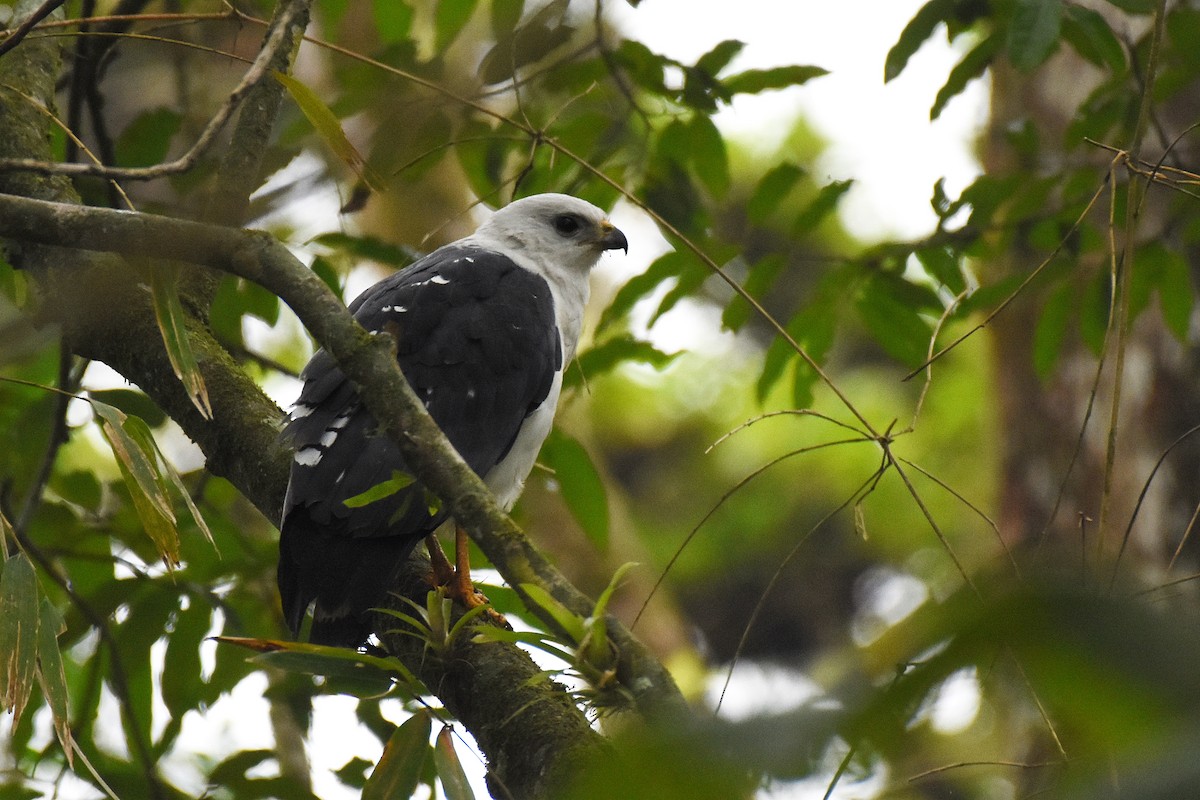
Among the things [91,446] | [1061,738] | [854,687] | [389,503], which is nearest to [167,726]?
[389,503]

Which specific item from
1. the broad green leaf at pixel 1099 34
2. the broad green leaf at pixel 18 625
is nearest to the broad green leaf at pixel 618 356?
the broad green leaf at pixel 1099 34

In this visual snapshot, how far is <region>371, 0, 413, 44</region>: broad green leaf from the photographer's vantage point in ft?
13.4

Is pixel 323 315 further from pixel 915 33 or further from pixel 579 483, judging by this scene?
pixel 915 33

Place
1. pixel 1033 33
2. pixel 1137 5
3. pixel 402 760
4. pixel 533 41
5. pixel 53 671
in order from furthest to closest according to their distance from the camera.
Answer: pixel 533 41 < pixel 1137 5 < pixel 1033 33 < pixel 53 671 < pixel 402 760

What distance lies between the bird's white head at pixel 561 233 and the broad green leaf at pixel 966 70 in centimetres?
160

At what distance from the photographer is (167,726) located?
367 cm

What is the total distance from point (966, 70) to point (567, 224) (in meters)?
1.82

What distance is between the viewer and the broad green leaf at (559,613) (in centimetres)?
171

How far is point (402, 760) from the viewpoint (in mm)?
2416

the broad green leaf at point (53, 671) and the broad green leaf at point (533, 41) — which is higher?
the broad green leaf at point (533, 41)

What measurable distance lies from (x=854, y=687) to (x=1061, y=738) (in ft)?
3.77

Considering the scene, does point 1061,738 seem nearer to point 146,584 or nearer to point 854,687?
point 854,687

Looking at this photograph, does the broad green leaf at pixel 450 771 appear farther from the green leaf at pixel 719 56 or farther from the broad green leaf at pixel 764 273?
the green leaf at pixel 719 56

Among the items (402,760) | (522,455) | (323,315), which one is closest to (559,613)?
(323,315)
